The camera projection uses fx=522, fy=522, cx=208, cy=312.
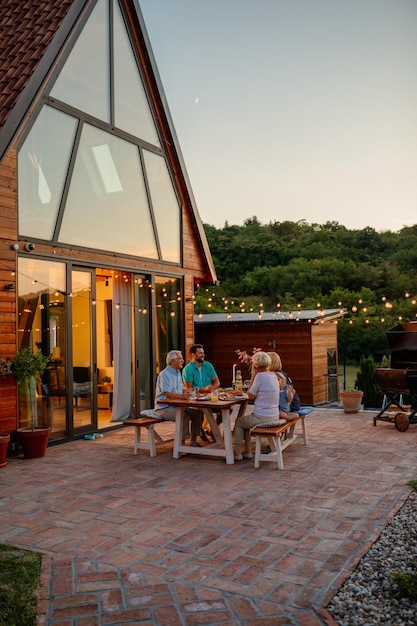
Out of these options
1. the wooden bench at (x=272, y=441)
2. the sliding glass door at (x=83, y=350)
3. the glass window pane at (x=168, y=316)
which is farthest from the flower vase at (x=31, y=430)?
the glass window pane at (x=168, y=316)

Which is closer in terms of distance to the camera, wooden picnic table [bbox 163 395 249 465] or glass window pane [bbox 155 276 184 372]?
wooden picnic table [bbox 163 395 249 465]

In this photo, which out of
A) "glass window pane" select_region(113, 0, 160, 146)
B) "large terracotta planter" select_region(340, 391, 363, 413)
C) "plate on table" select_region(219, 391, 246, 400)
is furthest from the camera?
"large terracotta planter" select_region(340, 391, 363, 413)

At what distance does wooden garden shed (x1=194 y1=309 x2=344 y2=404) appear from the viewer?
11.2 m

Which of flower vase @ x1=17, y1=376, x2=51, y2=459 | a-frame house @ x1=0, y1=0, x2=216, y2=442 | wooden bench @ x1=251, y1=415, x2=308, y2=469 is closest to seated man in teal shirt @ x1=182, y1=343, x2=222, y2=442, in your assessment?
wooden bench @ x1=251, y1=415, x2=308, y2=469

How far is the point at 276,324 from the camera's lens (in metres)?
11.5

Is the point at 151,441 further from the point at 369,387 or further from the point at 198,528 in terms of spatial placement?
the point at 369,387

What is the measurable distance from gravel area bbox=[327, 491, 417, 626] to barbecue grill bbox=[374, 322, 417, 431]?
3.99 metres

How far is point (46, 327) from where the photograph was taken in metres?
7.42

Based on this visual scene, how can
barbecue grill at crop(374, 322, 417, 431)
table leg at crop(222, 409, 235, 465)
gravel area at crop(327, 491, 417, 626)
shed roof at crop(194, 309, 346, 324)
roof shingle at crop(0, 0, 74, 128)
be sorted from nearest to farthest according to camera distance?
gravel area at crop(327, 491, 417, 626), table leg at crop(222, 409, 235, 465), roof shingle at crop(0, 0, 74, 128), barbecue grill at crop(374, 322, 417, 431), shed roof at crop(194, 309, 346, 324)

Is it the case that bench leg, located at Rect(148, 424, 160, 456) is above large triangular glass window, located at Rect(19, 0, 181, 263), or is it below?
below

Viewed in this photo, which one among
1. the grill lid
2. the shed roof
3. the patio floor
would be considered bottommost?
the patio floor

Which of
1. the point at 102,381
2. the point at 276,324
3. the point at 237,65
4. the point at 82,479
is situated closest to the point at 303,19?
the point at 237,65

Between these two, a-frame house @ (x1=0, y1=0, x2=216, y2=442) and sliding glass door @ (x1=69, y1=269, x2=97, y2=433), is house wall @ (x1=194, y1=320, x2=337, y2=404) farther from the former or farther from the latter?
sliding glass door @ (x1=69, y1=269, x2=97, y2=433)

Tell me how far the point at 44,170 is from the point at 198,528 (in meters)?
5.51
